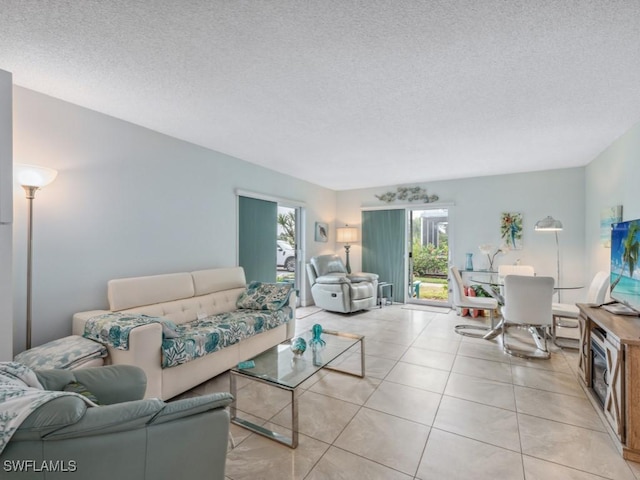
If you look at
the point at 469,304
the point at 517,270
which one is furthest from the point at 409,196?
the point at 469,304

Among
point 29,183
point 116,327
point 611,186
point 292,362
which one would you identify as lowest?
point 292,362

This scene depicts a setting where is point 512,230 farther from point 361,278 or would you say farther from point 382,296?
point 361,278

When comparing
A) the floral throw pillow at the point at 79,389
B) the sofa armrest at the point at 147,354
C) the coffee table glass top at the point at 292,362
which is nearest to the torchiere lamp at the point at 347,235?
the coffee table glass top at the point at 292,362

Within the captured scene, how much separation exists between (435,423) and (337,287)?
3076 millimetres

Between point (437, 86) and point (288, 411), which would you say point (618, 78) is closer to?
point (437, 86)

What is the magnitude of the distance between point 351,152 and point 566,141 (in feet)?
8.19

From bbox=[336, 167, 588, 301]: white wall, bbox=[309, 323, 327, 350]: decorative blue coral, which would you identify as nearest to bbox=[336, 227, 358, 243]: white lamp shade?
bbox=[336, 167, 588, 301]: white wall

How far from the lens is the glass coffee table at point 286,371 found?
6.21ft

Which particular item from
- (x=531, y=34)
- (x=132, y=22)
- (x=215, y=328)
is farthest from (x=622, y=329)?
(x=132, y=22)

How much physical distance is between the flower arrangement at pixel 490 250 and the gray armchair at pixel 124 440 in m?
4.90

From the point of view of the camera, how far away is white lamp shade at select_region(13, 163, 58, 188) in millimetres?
2131

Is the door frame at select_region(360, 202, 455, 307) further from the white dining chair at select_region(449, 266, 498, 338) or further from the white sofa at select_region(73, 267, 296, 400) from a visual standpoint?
the white sofa at select_region(73, 267, 296, 400)

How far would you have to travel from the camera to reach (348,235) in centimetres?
629

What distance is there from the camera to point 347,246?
21.3 ft
